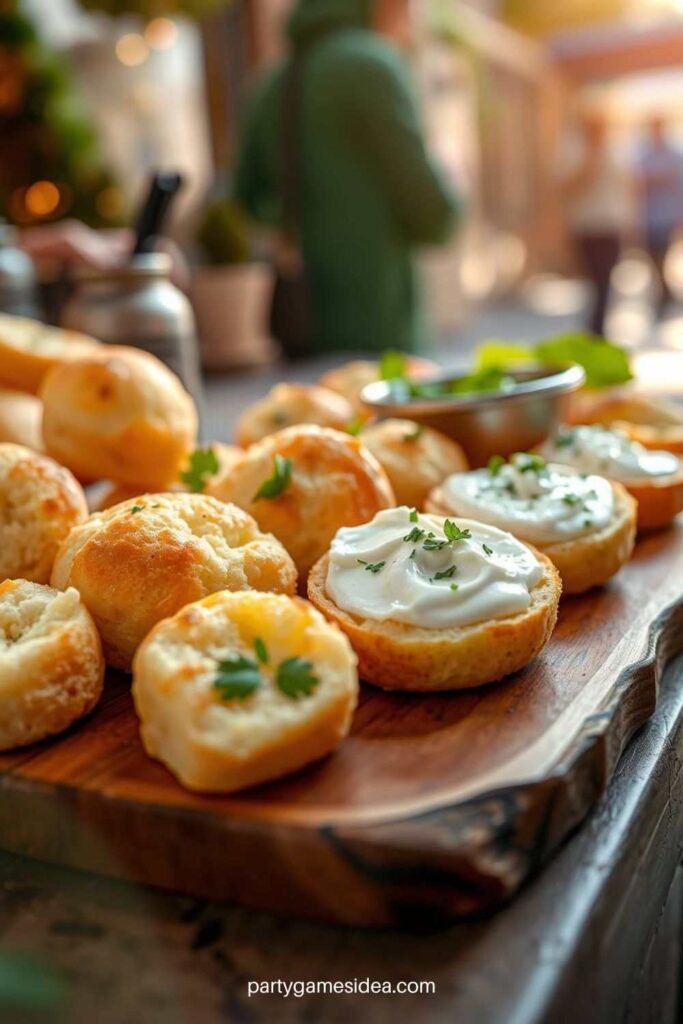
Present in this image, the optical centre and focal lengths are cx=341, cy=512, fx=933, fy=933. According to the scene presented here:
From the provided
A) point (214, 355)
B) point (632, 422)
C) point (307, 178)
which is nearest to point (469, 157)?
Result: point (307, 178)

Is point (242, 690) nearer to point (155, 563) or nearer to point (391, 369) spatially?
point (155, 563)

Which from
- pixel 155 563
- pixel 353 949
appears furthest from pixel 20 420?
pixel 353 949

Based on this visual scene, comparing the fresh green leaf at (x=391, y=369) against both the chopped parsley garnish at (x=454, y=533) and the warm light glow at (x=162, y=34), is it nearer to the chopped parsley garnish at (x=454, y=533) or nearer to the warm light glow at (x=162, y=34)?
the chopped parsley garnish at (x=454, y=533)

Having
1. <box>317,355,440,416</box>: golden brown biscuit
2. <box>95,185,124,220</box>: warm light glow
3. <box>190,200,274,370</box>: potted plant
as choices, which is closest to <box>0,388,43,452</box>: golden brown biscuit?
<box>317,355,440,416</box>: golden brown biscuit

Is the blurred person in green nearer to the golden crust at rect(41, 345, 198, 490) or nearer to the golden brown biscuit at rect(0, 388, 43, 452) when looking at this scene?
the golden brown biscuit at rect(0, 388, 43, 452)

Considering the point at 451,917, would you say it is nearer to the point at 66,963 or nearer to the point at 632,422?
the point at 66,963

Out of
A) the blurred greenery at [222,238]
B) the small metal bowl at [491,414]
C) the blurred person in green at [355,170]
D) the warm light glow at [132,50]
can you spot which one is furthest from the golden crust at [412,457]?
the warm light glow at [132,50]
